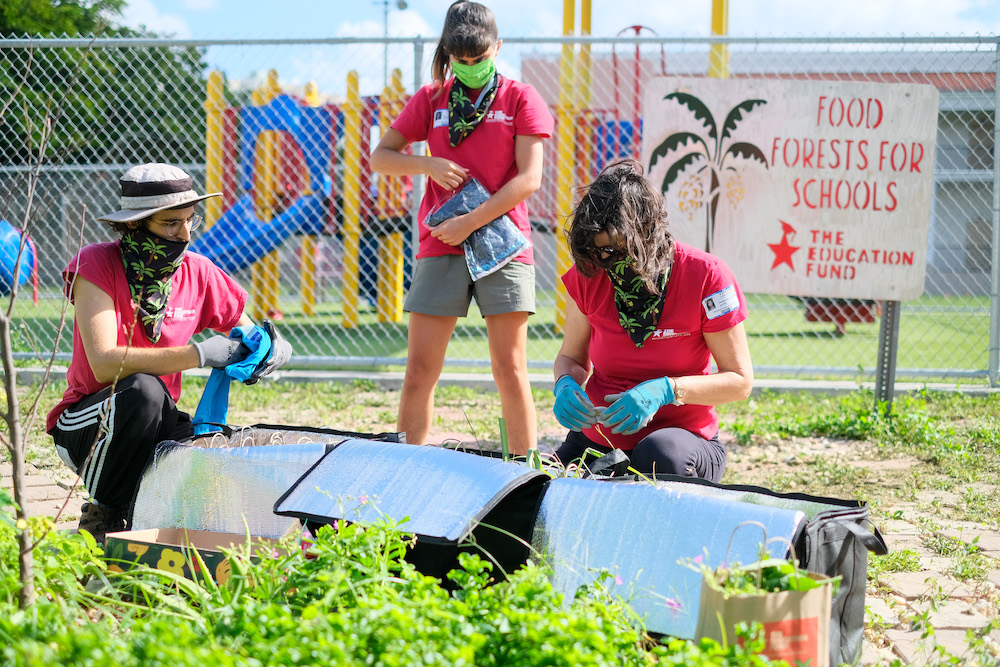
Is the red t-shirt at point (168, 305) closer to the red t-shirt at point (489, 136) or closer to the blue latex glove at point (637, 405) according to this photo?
the red t-shirt at point (489, 136)

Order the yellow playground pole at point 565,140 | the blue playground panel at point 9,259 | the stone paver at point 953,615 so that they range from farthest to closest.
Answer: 1. the blue playground panel at point 9,259
2. the yellow playground pole at point 565,140
3. the stone paver at point 953,615

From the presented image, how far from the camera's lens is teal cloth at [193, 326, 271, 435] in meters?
2.65

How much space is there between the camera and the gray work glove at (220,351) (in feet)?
8.50

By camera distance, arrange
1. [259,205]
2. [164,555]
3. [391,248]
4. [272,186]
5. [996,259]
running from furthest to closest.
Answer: [272,186]
[259,205]
[391,248]
[996,259]
[164,555]

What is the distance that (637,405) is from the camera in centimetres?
237

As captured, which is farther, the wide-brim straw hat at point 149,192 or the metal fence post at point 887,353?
the metal fence post at point 887,353

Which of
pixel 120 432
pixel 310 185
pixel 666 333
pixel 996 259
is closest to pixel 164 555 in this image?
pixel 120 432

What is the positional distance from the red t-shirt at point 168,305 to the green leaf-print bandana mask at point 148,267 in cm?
3

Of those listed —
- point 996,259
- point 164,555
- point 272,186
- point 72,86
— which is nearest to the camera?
point 72,86

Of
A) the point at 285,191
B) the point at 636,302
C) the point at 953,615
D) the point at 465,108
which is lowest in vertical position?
the point at 953,615

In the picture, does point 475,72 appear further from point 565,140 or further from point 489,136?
point 565,140

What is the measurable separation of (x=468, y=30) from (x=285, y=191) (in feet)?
23.5

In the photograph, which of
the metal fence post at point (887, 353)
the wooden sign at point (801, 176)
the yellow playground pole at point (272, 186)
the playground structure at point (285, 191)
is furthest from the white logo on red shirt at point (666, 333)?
the yellow playground pole at point (272, 186)

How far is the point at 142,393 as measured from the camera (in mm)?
2539
